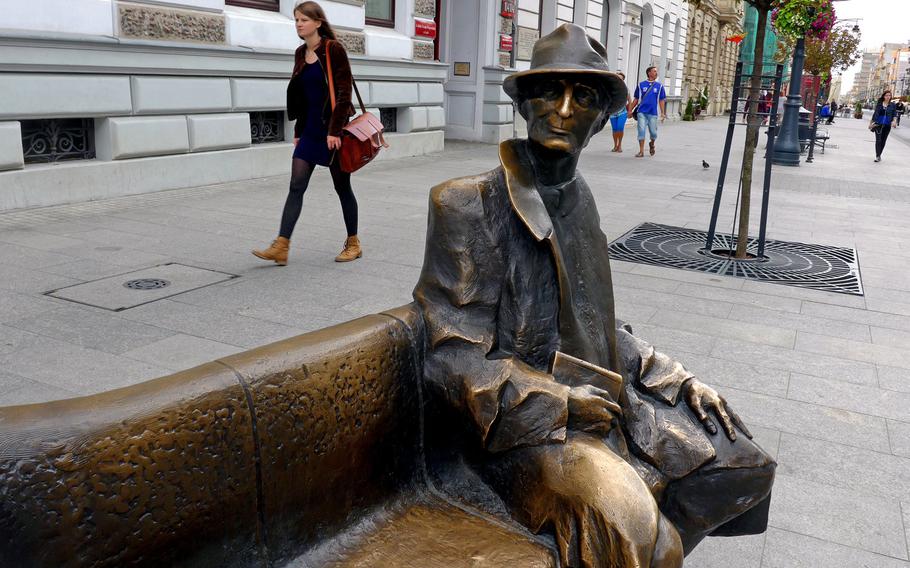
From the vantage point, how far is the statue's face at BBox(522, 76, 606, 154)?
221 centimetres

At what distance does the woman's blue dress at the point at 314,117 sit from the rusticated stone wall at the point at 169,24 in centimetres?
341

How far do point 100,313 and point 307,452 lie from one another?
357cm

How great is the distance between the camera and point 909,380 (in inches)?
186

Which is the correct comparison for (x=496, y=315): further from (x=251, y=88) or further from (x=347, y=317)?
(x=251, y=88)

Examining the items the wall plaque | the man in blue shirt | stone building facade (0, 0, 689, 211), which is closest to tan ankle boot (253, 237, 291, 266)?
stone building facade (0, 0, 689, 211)

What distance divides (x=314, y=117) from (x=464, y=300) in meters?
4.61

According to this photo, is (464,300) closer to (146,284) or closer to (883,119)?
(146,284)

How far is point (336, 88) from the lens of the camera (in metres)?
6.45

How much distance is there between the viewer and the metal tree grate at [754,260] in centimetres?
710

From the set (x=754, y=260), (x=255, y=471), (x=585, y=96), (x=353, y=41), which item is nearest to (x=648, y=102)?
(x=353, y=41)

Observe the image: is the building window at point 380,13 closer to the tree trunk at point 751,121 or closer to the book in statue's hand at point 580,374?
the tree trunk at point 751,121

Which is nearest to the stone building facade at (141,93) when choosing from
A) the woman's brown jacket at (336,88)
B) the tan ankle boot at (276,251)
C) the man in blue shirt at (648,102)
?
the woman's brown jacket at (336,88)

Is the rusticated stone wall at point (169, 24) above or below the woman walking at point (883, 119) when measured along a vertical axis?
above

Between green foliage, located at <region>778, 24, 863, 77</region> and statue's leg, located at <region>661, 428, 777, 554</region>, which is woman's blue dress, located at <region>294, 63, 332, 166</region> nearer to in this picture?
statue's leg, located at <region>661, 428, 777, 554</region>
